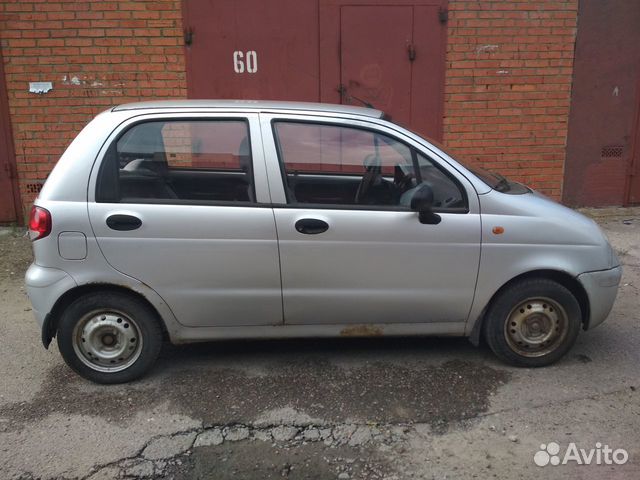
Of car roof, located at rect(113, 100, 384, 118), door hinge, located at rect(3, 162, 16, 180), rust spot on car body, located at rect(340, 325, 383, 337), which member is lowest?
rust spot on car body, located at rect(340, 325, 383, 337)

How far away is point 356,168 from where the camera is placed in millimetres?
3811

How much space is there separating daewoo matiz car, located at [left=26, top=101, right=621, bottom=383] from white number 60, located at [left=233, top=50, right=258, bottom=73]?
364cm

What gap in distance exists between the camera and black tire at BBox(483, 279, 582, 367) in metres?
3.76

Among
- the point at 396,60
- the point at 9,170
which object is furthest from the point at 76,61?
the point at 396,60

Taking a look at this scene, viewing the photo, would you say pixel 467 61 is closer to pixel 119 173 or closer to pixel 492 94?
pixel 492 94

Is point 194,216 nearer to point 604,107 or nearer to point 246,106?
point 246,106

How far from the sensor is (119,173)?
3568 millimetres

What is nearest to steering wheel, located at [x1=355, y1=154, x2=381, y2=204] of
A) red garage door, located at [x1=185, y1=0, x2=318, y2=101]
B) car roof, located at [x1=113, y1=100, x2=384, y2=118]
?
car roof, located at [x1=113, y1=100, x2=384, y2=118]

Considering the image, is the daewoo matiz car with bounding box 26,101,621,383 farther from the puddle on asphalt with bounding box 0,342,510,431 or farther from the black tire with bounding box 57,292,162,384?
the puddle on asphalt with bounding box 0,342,510,431

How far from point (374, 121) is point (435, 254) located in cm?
92

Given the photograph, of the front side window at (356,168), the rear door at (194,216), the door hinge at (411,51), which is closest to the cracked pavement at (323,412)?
the rear door at (194,216)

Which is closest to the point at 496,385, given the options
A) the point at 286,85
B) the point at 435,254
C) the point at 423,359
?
the point at 423,359

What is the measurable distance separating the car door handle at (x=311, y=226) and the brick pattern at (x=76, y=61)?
4.33 m

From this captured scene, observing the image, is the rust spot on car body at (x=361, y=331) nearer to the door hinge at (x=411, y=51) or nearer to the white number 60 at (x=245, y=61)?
the white number 60 at (x=245, y=61)
